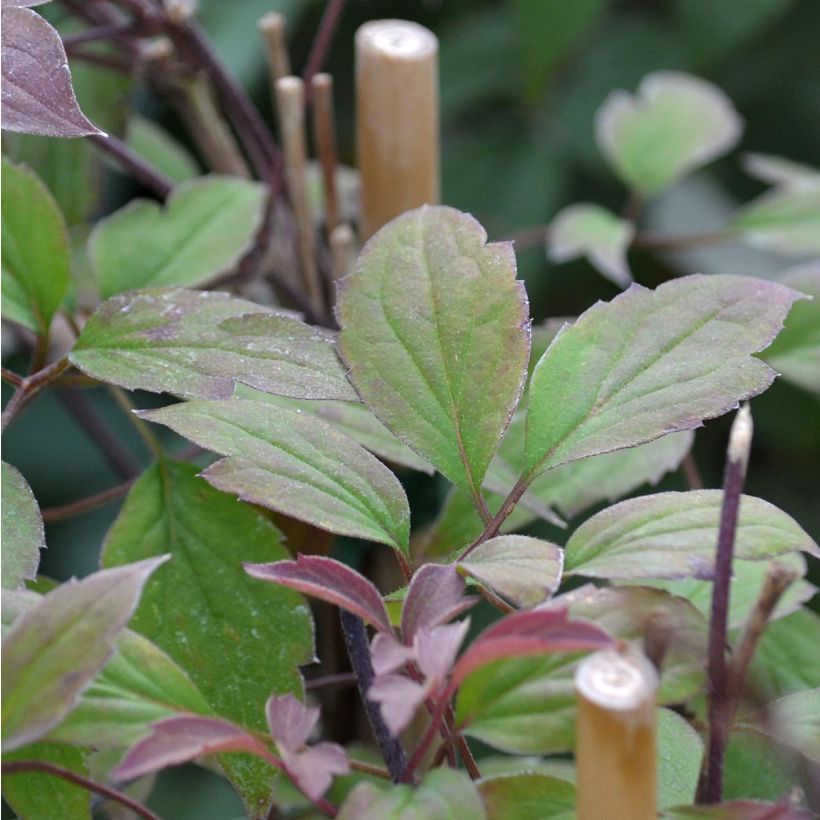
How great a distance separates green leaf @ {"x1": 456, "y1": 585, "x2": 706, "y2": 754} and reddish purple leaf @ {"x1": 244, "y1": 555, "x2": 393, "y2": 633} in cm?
2

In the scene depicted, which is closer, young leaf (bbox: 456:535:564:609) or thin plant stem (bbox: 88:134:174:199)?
young leaf (bbox: 456:535:564:609)

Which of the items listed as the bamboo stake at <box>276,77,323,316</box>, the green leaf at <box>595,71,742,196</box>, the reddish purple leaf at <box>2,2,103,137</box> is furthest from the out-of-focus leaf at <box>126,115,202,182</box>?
the reddish purple leaf at <box>2,2,103,137</box>

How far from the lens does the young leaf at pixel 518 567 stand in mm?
216

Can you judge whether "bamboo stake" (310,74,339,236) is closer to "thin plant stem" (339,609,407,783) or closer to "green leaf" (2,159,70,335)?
"green leaf" (2,159,70,335)

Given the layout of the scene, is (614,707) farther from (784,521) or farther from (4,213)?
(4,213)

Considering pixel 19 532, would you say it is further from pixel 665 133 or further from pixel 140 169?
pixel 665 133

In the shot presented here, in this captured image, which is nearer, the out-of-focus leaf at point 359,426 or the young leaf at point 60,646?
the young leaf at point 60,646

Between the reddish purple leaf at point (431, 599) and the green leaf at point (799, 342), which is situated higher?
the reddish purple leaf at point (431, 599)

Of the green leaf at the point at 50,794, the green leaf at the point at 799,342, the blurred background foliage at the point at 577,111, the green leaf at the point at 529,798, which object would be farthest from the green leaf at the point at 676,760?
the blurred background foliage at the point at 577,111

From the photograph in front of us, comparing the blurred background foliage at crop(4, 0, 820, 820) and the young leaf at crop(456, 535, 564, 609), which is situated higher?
the young leaf at crop(456, 535, 564, 609)

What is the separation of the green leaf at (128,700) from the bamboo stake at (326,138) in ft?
1.06

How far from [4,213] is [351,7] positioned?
0.78 meters

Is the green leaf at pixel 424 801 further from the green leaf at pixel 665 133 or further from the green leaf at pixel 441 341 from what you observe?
the green leaf at pixel 665 133

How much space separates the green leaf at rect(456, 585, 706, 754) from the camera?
22 centimetres
